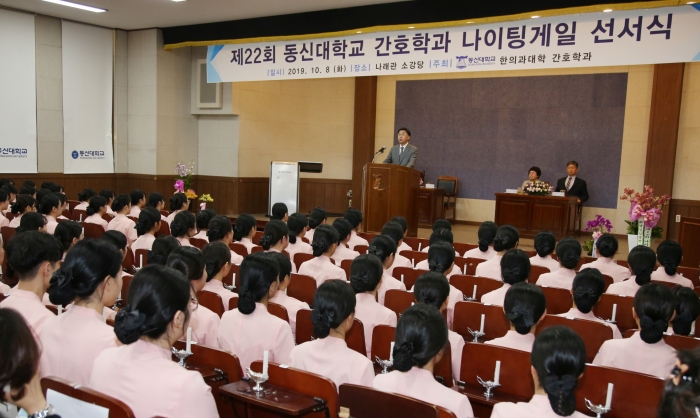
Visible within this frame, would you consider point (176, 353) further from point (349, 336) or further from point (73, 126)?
point (73, 126)

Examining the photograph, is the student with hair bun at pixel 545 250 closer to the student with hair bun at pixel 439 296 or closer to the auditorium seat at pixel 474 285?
the auditorium seat at pixel 474 285

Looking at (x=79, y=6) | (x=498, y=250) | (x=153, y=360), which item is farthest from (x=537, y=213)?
(x=153, y=360)

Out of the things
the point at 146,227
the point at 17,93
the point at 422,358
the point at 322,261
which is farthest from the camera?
the point at 17,93

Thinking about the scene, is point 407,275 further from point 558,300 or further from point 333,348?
point 333,348


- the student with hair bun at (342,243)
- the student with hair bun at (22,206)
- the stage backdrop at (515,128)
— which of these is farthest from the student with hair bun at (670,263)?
the stage backdrop at (515,128)

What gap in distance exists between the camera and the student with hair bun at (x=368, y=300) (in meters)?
3.34

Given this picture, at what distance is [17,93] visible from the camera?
32.8 feet

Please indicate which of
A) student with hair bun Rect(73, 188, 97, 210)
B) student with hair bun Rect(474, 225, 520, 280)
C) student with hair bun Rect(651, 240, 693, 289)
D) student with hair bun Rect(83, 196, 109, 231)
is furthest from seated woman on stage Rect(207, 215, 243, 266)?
student with hair bun Rect(73, 188, 97, 210)

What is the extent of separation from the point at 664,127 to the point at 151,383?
10124 mm

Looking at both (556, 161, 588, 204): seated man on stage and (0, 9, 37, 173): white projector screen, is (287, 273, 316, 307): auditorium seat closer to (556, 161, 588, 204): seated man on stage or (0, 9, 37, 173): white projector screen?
(556, 161, 588, 204): seated man on stage

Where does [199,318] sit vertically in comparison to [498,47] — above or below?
below

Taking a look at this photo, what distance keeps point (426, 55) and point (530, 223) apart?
378 cm

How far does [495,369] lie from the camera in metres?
2.58

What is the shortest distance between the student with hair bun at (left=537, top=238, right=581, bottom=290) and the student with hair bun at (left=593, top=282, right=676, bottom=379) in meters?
1.66
